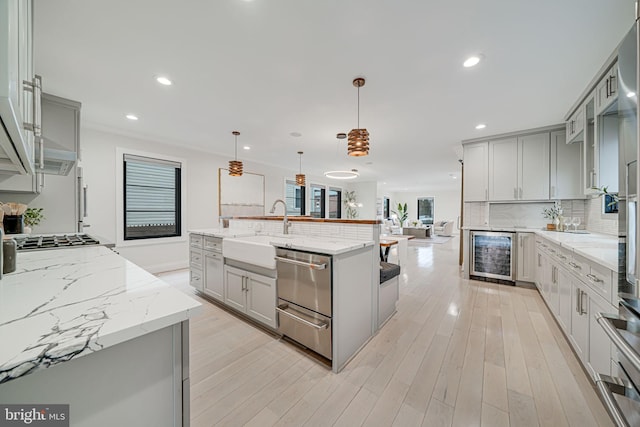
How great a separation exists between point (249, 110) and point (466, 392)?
12.0 ft

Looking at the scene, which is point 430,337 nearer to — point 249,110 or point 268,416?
point 268,416

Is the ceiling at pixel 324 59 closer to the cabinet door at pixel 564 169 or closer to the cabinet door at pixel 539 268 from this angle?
the cabinet door at pixel 564 169

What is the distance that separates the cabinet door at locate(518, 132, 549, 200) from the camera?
3.77 meters

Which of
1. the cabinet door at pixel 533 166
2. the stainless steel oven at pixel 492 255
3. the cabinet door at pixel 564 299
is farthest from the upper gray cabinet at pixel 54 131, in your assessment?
the cabinet door at pixel 533 166

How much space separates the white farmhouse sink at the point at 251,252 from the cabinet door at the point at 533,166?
4.23 metres

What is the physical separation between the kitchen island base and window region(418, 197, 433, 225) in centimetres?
1443

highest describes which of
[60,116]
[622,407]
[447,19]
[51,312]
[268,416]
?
[447,19]

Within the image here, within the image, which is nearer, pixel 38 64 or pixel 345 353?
pixel 345 353

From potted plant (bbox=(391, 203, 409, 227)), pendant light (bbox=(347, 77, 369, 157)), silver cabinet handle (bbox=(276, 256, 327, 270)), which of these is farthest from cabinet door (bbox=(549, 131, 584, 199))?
potted plant (bbox=(391, 203, 409, 227))

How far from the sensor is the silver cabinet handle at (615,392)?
894mm

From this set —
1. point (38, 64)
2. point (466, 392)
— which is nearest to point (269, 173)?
point (38, 64)

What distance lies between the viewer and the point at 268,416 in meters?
1.44

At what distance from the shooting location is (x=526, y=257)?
3.70 m

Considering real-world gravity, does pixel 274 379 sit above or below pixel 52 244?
below
